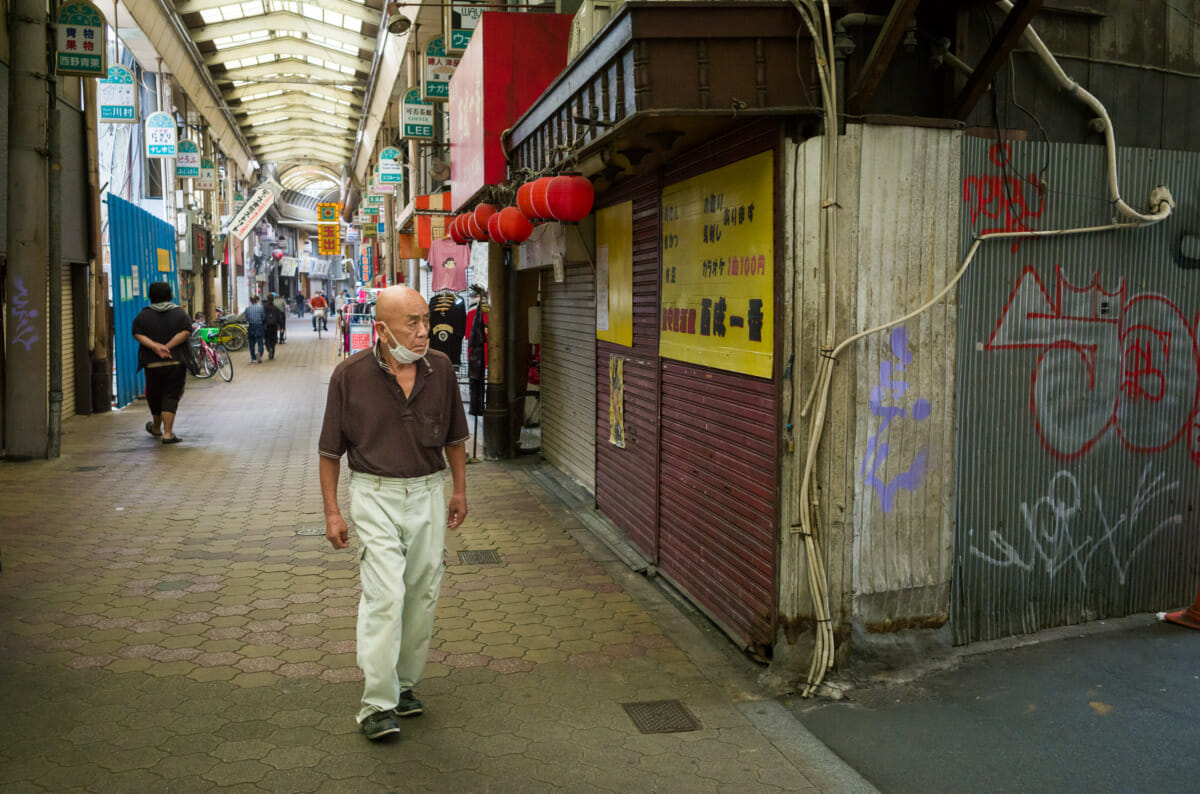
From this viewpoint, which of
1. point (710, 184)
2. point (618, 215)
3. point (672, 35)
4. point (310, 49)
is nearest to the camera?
point (672, 35)

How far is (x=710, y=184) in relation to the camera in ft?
18.2

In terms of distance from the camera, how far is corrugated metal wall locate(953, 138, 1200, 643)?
4.93 m

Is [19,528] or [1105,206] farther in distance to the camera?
[19,528]

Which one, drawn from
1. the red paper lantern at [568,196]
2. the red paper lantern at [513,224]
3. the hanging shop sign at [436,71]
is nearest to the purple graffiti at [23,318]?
the red paper lantern at [513,224]

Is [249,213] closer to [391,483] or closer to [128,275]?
[128,275]

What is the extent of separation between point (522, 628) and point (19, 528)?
4707 millimetres

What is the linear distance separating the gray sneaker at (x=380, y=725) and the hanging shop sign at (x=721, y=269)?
2.34 m

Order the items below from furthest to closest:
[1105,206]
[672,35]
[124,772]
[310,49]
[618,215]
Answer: [310,49]
[618,215]
[1105,206]
[672,35]
[124,772]

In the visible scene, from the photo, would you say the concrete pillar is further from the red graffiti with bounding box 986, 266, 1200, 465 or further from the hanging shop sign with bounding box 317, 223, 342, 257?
the hanging shop sign with bounding box 317, 223, 342, 257

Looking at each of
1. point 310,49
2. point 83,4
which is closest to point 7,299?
point 83,4

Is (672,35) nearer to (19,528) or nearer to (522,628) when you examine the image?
(522,628)

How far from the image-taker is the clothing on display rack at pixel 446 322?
12.0m

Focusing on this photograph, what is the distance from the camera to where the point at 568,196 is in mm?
6301

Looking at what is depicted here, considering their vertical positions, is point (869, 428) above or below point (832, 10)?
below
